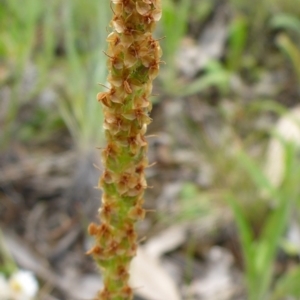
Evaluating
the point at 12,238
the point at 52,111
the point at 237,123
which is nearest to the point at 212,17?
the point at 237,123

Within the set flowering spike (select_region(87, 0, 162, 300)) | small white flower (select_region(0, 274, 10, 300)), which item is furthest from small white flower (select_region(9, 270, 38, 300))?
flowering spike (select_region(87, 0, 162, 300))

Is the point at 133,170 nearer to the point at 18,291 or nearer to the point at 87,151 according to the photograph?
the point at 18,291

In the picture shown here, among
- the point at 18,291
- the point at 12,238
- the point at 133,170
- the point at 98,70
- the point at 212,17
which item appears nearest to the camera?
the point at 133,170

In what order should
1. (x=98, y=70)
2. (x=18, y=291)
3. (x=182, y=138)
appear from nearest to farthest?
(x=18, y=291)
(x=98, y=70)
(x=182, y=138)

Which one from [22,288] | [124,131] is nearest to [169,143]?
[22,288]

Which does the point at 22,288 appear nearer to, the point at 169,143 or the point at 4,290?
the point at 4,290

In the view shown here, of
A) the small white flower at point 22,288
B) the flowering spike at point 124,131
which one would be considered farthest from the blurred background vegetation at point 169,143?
the flowering spike at point 124,131

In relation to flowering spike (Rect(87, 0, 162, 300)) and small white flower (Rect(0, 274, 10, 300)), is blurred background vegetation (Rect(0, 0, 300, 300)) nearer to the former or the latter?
small white flower (Rect(0, 274, 10, 300))
